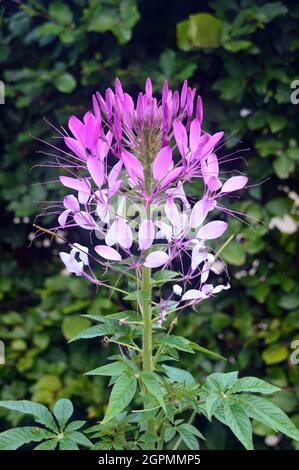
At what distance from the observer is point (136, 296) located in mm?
938

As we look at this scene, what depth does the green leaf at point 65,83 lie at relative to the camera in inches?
73.8

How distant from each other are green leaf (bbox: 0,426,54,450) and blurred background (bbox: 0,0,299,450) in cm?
92

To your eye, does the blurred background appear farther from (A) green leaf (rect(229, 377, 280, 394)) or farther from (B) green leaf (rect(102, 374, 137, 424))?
(B) green leaf (rect(102, 374, 137, 424))

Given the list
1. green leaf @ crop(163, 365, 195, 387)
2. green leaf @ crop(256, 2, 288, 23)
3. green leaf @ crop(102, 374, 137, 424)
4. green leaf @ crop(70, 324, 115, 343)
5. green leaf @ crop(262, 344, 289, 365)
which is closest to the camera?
green leaf @ crop(102, 374, 137, 424)

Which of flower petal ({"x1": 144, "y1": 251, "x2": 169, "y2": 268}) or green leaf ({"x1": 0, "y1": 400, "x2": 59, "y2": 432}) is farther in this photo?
green leaf ({"x1": 0, "y1": 400, "x2": 59, "y2": 432})

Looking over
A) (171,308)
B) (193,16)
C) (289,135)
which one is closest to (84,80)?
(193,16)

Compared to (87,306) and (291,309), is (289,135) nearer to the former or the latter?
(291,309)

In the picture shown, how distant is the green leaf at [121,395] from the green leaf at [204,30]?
117 cm

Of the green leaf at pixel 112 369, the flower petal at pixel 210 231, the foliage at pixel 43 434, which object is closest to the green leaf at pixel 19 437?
the foliage at pixel 43 434

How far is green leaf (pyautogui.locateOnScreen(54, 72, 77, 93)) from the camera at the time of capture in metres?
1.88

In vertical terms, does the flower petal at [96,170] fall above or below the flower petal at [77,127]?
below

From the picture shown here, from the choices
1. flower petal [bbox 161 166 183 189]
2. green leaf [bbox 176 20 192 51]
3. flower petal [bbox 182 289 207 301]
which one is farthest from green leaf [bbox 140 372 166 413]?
green leaf [bbox 176 20 192 51]

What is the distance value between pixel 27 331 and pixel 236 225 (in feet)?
2.47

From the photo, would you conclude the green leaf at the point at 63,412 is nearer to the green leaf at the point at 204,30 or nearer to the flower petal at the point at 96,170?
the flower petal at the point at 96,170
